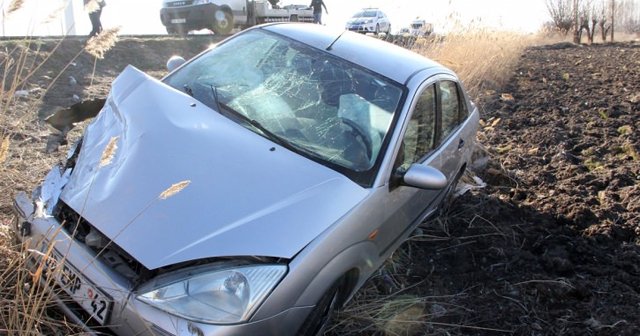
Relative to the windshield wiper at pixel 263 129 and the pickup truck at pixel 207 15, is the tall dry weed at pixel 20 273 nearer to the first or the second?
the windshield wiper at pixel 263 129

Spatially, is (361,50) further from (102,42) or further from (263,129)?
(102,42)

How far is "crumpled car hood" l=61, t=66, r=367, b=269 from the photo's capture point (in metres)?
2.34

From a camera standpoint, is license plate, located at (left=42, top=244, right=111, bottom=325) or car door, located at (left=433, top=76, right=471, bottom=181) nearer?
license plate, located at (left=42, top=244, right=111, bottom=325)

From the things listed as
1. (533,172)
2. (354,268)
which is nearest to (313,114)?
(354,268)

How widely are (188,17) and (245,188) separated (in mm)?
14738

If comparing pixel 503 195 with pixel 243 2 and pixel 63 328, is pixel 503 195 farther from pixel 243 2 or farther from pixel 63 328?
pixel 243 2

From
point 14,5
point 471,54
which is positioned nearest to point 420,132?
point 14,5

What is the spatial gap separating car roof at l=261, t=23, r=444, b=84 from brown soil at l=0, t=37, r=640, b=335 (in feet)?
4.08

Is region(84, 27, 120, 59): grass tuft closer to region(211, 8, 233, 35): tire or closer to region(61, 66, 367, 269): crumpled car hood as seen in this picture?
region(61, 66, 367, 269): crumpled car hood

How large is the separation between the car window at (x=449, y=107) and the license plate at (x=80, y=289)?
2535 mm

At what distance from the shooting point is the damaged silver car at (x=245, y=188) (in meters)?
2.25

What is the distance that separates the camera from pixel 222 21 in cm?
1672

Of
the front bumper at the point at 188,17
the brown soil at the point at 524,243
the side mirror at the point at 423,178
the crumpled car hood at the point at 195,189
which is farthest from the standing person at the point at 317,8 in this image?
the side mirror at the point at 423,178

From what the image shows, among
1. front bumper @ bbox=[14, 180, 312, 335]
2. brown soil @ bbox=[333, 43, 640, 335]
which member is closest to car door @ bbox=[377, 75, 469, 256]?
brown soil @ bbox=[333, 43, 640, 335]
